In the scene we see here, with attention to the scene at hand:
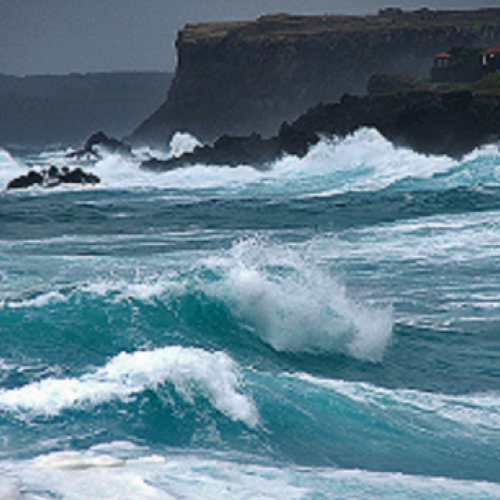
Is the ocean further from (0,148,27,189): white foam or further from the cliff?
the cliff

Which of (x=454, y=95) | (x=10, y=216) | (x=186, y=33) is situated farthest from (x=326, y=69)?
(x=10, y=216)

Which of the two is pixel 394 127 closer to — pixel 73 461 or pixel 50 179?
pixel 50 179

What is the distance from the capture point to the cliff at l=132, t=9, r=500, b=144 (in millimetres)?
78000

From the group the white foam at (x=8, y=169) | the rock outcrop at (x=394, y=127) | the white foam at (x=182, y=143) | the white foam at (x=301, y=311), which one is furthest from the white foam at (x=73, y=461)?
the white foam at (x=182, y=143)

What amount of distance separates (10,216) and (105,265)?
39.8 feet

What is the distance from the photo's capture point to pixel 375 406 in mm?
8805

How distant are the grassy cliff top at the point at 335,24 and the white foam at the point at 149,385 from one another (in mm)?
73601

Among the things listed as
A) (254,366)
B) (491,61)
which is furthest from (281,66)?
(254,366)

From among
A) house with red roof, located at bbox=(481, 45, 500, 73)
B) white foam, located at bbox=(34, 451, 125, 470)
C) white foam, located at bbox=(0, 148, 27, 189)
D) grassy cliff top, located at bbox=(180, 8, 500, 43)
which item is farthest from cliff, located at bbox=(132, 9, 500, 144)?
white foam, located at bbox=(34, 451, 125, 470)

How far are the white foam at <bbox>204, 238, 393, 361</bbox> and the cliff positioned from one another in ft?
217

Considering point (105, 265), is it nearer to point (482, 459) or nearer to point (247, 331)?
point (247, 331)

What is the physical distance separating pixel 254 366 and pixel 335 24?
83878 millimetres

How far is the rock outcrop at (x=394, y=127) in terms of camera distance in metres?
38.1

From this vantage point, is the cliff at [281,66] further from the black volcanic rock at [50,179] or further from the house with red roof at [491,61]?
the black volcanic rock at [50,179]
